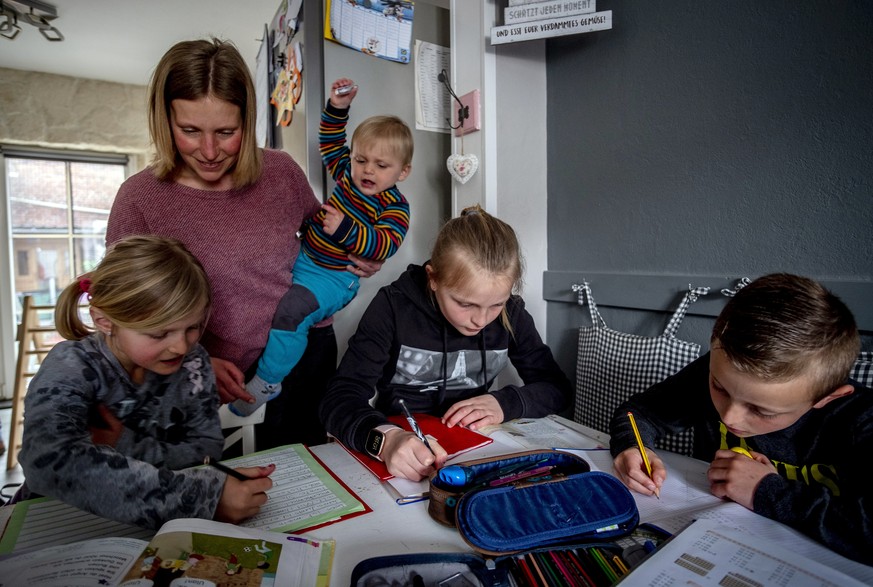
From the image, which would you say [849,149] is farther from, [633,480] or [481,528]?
[481,528]

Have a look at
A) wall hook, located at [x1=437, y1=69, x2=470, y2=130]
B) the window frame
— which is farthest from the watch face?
the window frame

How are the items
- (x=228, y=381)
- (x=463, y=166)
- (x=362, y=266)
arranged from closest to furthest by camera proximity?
(x=228, y=381)
(x=362, y=266)
(x=463, y=166)

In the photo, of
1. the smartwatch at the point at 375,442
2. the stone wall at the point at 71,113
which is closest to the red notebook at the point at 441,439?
the smartwatch at the point at 375,442

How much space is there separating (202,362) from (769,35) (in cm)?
143

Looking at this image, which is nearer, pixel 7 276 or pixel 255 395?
pixel 255 395

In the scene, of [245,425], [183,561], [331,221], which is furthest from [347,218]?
[183,561]

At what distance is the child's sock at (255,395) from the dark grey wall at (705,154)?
0.96 m

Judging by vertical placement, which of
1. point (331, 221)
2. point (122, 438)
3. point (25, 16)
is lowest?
point (122, 438)

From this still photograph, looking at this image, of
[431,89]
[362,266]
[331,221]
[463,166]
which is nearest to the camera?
[331,221]

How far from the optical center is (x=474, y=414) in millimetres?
994

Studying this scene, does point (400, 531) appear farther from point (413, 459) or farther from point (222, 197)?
point (222, 197)

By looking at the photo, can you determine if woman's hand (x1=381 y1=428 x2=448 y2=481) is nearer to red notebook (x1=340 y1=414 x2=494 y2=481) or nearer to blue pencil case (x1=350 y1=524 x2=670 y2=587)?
red notebook (x1=340 y1=414 x2=494 y2=481)

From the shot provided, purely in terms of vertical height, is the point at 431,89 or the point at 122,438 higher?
the point at 431,89

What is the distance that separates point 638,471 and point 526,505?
0.23 meters
